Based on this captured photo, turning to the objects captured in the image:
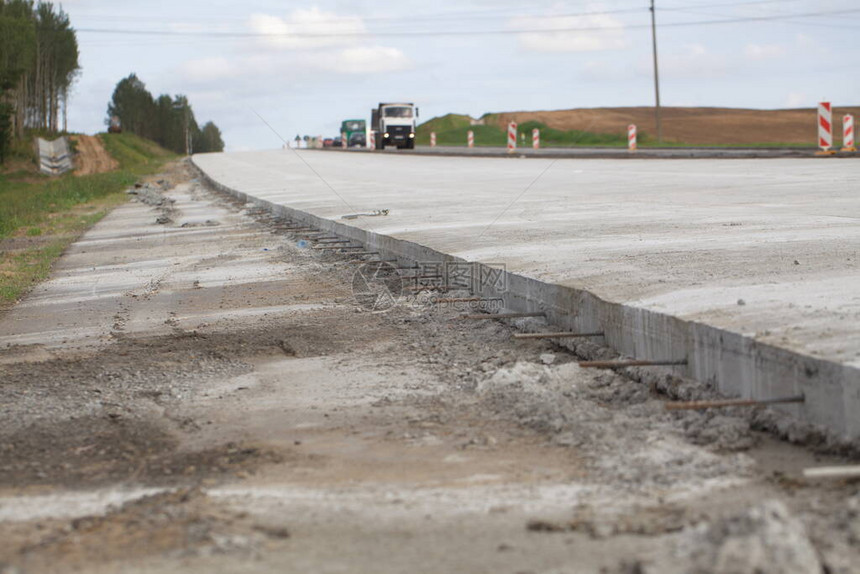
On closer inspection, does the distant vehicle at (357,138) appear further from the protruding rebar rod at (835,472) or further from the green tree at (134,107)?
the protruding rebar rod at (835,472)

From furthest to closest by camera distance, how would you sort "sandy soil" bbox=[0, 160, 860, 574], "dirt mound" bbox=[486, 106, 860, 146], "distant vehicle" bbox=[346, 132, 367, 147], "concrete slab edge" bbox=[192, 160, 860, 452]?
"distant vehicle" bbox=[346, 132, 367, 147] → "dirt mound" bbox=[486, 106, 860, 146] → "concrete slab edge" bbox=[192, 160, 860, 452] → "sandy soil" bbox=[0, 160, 860, 574]

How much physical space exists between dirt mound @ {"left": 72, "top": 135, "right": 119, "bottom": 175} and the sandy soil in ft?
205

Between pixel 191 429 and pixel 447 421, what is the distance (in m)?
1.11

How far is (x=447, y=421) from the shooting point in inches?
178

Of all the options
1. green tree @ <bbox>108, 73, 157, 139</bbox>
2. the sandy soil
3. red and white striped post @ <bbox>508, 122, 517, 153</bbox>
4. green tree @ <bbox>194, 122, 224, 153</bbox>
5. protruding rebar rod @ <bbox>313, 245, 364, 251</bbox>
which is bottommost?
the sandy soil

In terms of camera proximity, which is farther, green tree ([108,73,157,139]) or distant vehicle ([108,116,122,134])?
green tree ([108,73,157,139])

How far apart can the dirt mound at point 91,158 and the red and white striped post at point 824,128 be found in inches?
1918

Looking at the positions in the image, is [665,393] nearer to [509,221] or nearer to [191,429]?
[191,429]

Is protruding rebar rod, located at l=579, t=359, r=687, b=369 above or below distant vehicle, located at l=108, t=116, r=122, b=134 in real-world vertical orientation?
below

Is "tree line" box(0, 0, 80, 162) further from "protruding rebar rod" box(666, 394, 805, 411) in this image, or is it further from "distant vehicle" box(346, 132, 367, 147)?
"protruding rebar rod" box(666, 394, 805, 411)

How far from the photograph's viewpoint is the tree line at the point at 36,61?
229 ft

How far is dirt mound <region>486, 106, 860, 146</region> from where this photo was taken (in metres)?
58.2

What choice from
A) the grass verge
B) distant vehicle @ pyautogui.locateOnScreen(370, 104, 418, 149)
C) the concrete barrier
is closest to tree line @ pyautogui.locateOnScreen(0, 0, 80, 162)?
the concrete barrier

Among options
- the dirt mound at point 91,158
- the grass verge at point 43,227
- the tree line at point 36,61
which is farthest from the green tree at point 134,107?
the grass verge at point 43,227
